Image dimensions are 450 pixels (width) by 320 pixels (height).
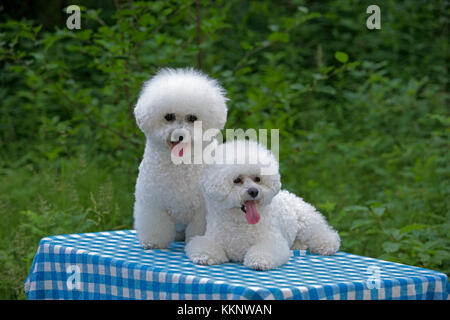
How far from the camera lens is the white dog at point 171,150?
110 inches

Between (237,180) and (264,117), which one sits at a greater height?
(264,117)

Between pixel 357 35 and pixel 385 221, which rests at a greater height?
pixel 357 35

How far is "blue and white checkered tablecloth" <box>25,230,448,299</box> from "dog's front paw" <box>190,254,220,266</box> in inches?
1.2

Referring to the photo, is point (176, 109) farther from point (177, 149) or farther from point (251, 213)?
point (251, 213)

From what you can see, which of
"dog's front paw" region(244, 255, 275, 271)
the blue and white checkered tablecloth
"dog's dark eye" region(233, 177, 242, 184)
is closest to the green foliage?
the blue and white checkered tablecloth

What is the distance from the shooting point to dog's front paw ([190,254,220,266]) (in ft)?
9.03

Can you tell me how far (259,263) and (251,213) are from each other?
220 mm

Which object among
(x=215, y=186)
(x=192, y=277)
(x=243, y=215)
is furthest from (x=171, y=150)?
(x=192, y=277)

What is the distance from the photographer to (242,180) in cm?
269

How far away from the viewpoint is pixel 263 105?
200 inches
